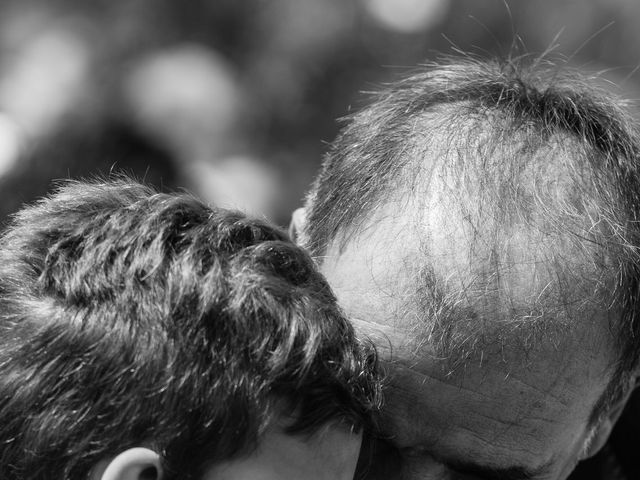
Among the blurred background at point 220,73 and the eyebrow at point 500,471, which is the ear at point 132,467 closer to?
the eyebrow at point 500,471

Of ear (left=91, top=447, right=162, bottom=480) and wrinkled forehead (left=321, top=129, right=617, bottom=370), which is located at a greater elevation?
wrinkled forehead (left=321, top=129, right=617, bottom=370)

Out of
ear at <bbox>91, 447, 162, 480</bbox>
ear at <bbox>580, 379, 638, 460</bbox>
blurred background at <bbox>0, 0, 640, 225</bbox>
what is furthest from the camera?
blurred background at <bbox>0, 0, 640, 225</bbox>

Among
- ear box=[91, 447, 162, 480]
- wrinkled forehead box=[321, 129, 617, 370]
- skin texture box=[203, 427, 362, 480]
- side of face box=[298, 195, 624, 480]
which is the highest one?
wrinkled forehead box=[321, 129, 617, 370]

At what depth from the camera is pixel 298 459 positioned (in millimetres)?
1365

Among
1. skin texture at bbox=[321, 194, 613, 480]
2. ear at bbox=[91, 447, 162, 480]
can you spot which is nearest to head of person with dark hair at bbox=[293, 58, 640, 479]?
skin texture at bbox=[321, 194, 613, 480]

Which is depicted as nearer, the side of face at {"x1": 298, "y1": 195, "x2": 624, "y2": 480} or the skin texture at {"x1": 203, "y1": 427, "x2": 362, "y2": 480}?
the skin texture at {"x1": 203, "y1": 427, "x2": 362, "y2": 480}

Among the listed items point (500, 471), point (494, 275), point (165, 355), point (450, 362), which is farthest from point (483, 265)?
point (165, 355)

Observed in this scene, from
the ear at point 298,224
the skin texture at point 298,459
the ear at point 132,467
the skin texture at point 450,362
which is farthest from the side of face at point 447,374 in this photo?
the ear at point 132,467

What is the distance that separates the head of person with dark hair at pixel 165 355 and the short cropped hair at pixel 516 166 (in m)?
0.34

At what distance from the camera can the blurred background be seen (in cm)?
335

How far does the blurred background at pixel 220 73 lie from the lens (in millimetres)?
3354

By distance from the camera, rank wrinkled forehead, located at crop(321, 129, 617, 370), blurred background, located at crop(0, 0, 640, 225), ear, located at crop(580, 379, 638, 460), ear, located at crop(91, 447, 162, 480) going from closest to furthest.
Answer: ear, located at crop(91, 447, 162, 480)
wrinkled forehead, located at crop(321, 129, 617, 370)
ear, located at crop(580, 379, 638, 460)
blurred background, located at crop(0, 0, 640, 225)

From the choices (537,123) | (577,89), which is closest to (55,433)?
(537,123)

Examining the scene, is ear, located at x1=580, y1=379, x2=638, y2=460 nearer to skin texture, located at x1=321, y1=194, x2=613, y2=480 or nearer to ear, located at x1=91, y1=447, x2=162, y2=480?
skin texture, located at x1=321, y1=194, x2=613, y2=480
